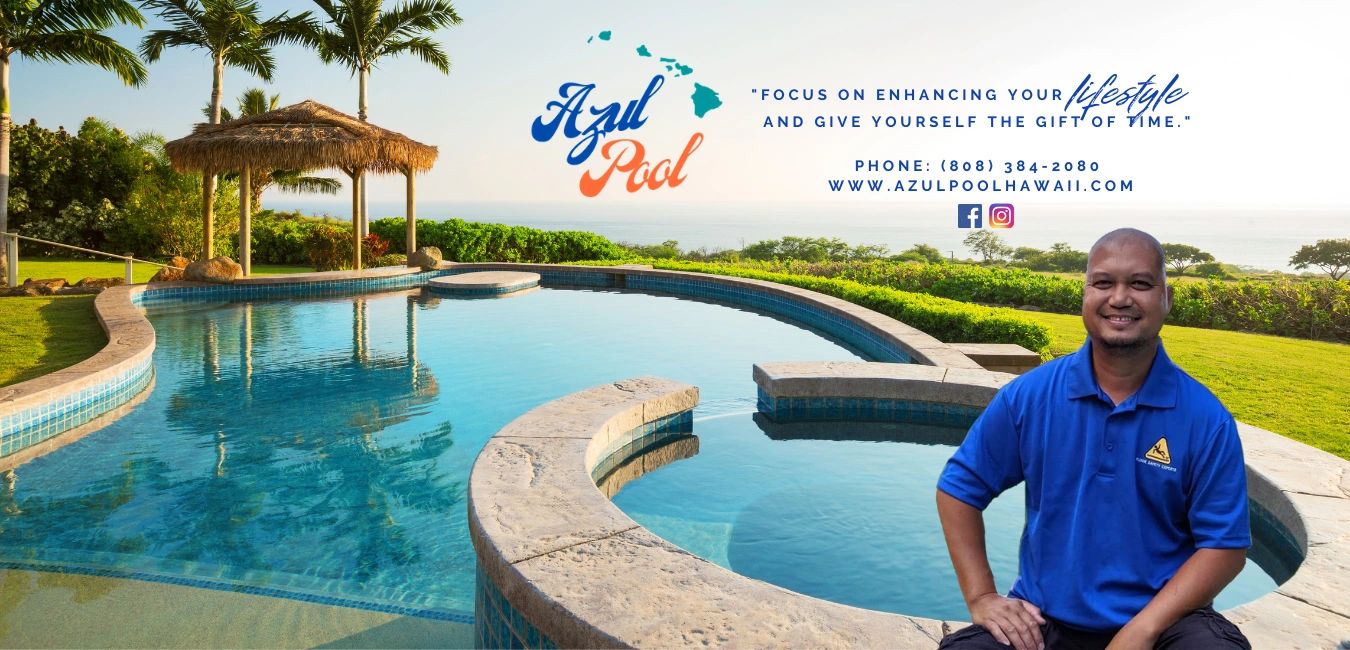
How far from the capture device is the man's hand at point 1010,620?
191 cm

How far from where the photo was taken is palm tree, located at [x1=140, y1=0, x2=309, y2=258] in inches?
738

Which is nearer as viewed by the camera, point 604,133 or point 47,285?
point 47,285

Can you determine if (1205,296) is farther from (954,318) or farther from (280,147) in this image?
(280,147)

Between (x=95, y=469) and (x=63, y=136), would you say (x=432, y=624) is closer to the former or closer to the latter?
(x=95, y=469)

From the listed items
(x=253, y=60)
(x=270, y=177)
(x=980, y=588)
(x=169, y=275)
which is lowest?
(x=980, y=588)

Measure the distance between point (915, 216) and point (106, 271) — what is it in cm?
15135

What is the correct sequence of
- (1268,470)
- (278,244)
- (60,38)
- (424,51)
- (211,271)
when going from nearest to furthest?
1. (1268,470)
2. (211,271)
3. (60,38)
4. (278,244)
5. (424,51)

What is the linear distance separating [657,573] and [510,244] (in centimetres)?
1933

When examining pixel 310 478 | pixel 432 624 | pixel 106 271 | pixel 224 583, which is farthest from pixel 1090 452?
pixel 106 271

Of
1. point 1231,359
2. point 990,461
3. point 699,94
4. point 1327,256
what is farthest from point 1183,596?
point 1327,256

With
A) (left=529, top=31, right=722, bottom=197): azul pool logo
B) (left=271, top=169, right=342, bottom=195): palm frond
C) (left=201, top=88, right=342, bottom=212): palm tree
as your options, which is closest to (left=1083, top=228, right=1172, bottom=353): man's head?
(left=529, top=31, right=722, bottom=197): azul pool logo

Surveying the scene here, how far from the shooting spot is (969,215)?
15.0 m

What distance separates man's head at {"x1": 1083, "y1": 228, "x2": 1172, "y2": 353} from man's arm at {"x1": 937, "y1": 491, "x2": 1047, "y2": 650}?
48 centimetres

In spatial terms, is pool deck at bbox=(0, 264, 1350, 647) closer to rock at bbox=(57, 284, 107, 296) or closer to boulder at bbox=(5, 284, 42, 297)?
rock at bbox=(57, 284, 107, 296)
